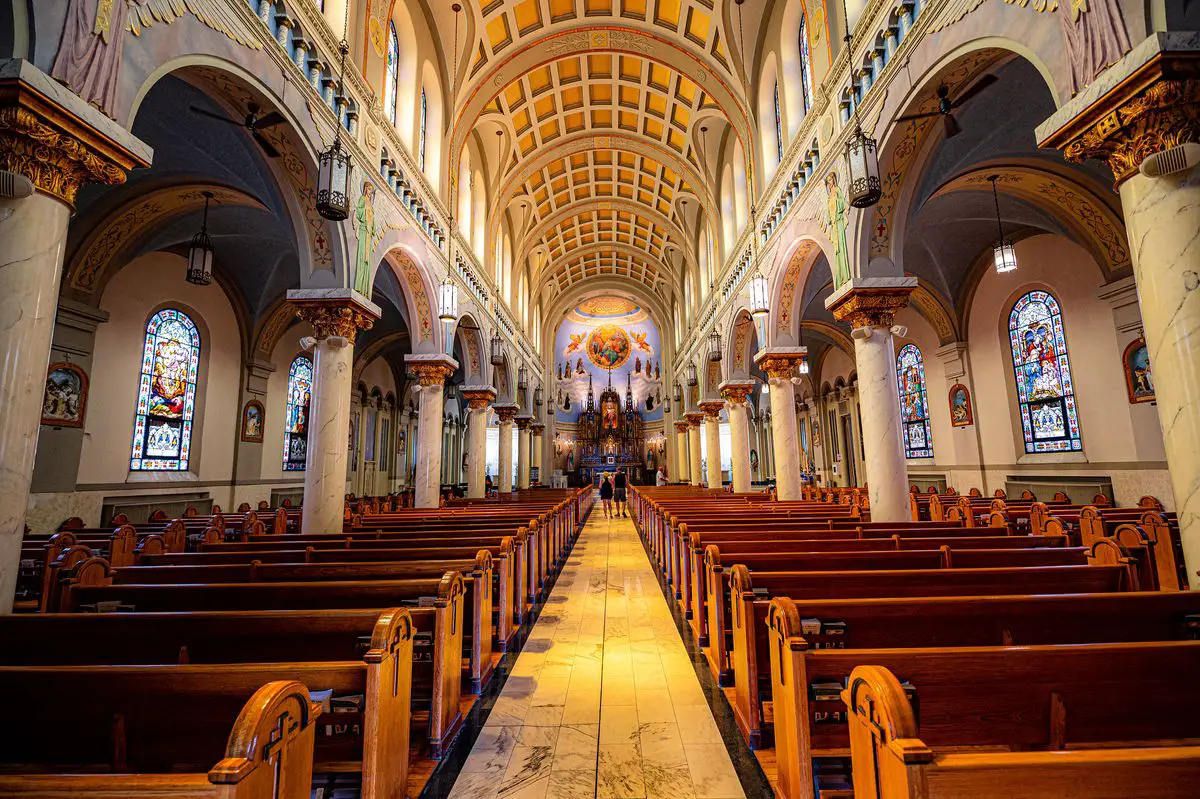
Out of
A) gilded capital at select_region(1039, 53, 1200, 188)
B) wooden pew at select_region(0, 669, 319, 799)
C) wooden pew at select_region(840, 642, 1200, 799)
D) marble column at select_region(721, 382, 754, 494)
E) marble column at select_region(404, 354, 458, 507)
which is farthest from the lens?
marble column at select_region(721, 382, 754, 494)

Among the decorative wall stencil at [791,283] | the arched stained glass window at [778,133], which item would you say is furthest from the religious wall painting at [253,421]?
the arched stained glass window at [778,133]

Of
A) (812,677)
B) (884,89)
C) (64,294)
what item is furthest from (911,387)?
(64,294)

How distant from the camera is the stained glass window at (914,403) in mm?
14586

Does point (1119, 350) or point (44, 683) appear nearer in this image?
point (44, 683)

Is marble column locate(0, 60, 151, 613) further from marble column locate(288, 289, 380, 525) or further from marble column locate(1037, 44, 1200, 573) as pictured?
marble column locate(1037, 44, 1200, 573)

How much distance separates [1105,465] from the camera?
972 centimetres

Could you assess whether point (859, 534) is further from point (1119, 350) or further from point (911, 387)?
point (911, 387)

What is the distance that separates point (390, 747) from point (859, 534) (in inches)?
186

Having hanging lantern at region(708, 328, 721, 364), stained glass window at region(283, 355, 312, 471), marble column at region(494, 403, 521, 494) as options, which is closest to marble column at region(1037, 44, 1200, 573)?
hanging lantern at region(708, 328, 721, 364)

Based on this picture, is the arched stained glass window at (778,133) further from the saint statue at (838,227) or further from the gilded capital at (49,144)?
the gilded capital at (49,144)

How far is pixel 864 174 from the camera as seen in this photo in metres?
5.84

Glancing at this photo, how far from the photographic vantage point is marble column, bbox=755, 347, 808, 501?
10844 mm

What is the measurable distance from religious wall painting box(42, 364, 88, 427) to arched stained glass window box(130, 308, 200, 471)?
1.37 m

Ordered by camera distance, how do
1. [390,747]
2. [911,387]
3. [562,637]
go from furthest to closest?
1. [911,387]
2. [562,637]
3. [390,747]
